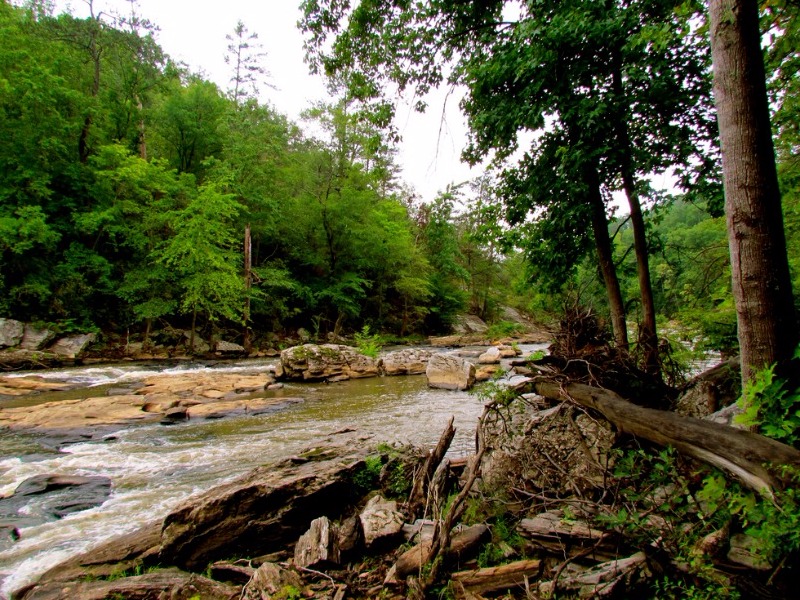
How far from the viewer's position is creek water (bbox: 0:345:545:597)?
4.09m

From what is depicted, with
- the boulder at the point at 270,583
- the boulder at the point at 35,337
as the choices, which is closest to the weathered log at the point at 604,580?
the boulder at the point at 270,583

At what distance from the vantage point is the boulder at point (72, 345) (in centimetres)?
1628

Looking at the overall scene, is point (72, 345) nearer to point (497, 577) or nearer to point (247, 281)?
point (247, 281)

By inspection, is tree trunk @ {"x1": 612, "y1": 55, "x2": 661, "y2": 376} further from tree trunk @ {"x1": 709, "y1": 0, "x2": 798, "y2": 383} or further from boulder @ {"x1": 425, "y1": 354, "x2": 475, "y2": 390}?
boulder @ {"x1": 425, "y1": 354, "x2": 475, "y2": 390}

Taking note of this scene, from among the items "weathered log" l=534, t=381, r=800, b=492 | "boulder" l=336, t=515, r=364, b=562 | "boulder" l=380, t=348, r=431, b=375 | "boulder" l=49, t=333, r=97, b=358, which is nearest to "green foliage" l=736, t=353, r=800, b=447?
"weathered log" l=534, t=381, r=800, b=492

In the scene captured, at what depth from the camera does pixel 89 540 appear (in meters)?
4.02

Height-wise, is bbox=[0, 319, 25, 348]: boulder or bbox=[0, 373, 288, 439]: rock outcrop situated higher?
bbox=[0, 319, 25, 348]: boulder

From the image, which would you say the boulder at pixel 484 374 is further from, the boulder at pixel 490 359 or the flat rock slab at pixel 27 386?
the flat rock slab at pixel 27 386

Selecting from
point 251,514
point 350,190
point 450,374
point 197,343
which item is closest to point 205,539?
point 251,514

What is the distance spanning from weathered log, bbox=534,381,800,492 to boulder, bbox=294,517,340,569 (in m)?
2.62

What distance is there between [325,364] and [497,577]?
13.3 metres

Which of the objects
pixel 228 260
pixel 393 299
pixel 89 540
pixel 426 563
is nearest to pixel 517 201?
pixel 426 563

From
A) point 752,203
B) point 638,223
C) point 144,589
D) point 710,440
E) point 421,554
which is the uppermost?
point 638,223

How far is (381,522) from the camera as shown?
329cm
